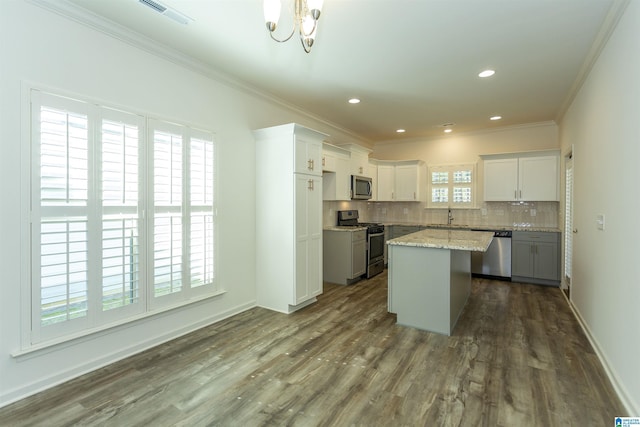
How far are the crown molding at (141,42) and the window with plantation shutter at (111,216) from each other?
2.04 feet

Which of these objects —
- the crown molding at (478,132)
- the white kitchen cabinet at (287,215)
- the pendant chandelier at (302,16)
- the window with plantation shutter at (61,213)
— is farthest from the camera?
the crown molding at (478,132)

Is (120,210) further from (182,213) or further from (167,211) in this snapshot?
(182,213)

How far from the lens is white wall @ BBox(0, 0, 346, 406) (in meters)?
2.06

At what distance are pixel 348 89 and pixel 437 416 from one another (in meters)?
3.49

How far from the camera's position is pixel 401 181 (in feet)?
21.7

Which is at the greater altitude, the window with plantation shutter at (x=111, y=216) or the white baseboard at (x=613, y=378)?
the window with plantation shutter at (x=111, y=216)

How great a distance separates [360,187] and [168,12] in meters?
4.12

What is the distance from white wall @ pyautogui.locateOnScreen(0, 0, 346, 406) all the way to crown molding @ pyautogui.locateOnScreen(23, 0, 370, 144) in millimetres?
43

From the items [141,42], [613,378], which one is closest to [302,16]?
[141,42]

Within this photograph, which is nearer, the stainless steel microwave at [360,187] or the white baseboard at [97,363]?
the white baseboard at [97,363]

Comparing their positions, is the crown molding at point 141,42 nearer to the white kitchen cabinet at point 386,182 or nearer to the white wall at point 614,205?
the white kitchen cabinet at point 386,182

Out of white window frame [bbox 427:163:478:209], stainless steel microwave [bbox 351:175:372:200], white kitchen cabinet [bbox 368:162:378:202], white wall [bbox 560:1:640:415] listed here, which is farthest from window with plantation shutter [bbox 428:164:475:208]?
white wall [bbox 560:1:640:415]

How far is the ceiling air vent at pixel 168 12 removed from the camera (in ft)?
7.38

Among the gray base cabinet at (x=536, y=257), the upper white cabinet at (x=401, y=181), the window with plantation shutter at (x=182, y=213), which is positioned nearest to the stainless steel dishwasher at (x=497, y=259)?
the gray base cabinet at (x=536, y=257)
